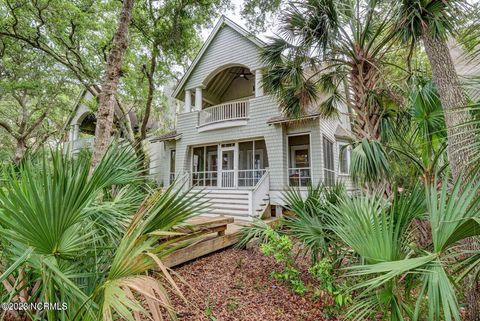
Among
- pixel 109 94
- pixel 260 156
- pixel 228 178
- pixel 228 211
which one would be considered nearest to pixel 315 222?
pixel 109 94

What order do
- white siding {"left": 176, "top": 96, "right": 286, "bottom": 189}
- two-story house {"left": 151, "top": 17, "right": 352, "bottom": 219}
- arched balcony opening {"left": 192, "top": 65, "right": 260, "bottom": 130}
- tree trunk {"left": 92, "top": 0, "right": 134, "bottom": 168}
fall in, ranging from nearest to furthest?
1. tree trunk {"left": 92, "top": 0, "right": 134, "bottom": 168}
2. two-story house {"left": 151, "top": 17, "right": 352, "bottom": 219}
3. white siding {"left": 176, "top": 96, "right": 286, "bottom": 189}
4. arched balcony opening {"left": 192, "top": 65, "right": 260, "bottom": 130}

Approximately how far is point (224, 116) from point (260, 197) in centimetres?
471

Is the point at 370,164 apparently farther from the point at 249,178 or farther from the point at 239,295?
the point at 249,178

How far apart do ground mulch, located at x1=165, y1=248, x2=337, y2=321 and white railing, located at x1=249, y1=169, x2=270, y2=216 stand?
11.4 feet

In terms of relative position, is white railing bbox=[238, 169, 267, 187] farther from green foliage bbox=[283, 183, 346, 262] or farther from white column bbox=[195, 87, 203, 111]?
green foliage bbox=[283, 183, 346, 262]

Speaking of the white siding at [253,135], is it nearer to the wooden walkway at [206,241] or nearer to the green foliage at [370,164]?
the wooden walkway at [206,241]

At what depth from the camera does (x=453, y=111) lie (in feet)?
9.64

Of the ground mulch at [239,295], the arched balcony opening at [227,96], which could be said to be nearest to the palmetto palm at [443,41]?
the ground mulch at [239,295]

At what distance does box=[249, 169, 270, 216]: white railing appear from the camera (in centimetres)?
884

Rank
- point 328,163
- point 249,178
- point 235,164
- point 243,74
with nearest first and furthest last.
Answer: point 328,163
point 235,164
point 249,178
point 243,74

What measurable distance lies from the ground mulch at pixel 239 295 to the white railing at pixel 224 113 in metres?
7.46

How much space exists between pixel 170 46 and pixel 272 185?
23.4ft

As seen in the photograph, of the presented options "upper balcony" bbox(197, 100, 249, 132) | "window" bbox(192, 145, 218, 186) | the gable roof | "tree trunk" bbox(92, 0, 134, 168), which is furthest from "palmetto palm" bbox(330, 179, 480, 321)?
"window" bbox(192, 145, 218, 186)

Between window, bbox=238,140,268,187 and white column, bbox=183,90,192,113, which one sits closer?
window, bbox=238,140,268,187
